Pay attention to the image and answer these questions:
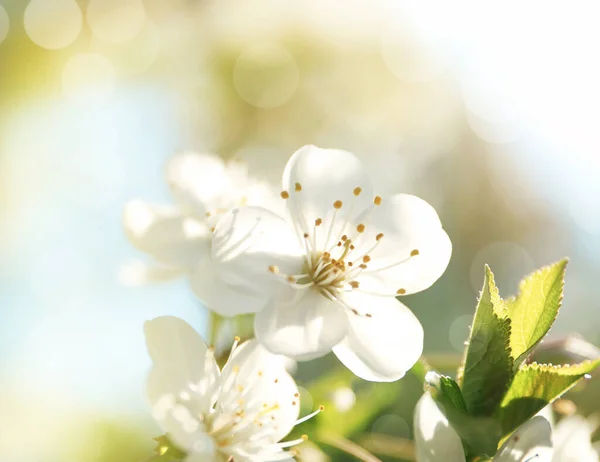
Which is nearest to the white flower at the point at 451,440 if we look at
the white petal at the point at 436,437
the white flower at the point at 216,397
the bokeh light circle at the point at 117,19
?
the white petal at the point at 436,437

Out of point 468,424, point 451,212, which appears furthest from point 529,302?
point 451,212

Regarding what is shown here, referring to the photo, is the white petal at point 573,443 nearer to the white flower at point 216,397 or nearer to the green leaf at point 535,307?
the green leaf at point 535,307

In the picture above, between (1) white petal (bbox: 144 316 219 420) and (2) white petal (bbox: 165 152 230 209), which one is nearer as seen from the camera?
(1) white petal (bbox: 144 316 219 420)

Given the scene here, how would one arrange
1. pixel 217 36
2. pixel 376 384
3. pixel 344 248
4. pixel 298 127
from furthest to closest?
1. pixel 217 36
2. pixel 298 127
3. pixel 376 384
4. pixel 344 248

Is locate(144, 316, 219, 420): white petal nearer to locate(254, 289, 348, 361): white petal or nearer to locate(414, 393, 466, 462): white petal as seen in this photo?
locate(254, 289, 348, 361): white petal

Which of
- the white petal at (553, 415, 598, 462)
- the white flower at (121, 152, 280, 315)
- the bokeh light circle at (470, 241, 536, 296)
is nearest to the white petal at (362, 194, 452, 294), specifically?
the white flower at (121, 152, 280, 315)

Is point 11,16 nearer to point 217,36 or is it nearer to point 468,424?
point 217,36
